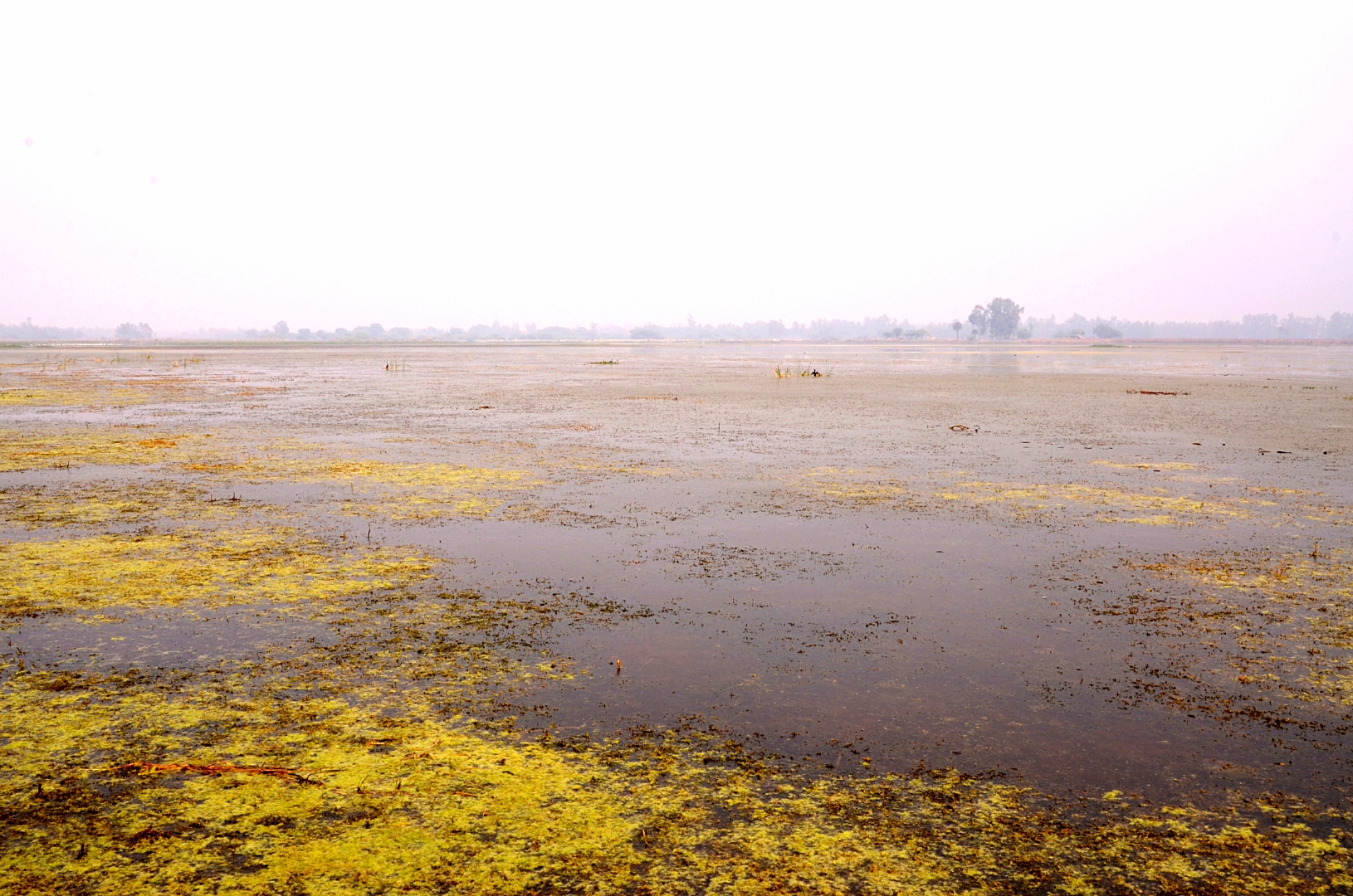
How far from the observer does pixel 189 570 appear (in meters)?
7.64

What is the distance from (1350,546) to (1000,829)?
23.8 ft

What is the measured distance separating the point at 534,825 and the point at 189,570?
532 cm

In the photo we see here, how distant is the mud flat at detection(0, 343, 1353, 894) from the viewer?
355cm

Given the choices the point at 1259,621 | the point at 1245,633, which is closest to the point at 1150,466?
the point at 1259,621

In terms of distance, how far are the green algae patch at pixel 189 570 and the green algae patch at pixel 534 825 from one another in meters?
2.35

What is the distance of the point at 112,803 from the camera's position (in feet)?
12.7

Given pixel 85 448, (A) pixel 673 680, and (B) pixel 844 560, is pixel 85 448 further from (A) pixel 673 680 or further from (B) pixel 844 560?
(A) pixel 673 680

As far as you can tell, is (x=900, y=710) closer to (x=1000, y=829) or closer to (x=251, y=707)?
(x=1000, y=829)

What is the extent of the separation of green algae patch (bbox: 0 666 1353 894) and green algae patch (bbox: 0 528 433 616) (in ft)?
7.70

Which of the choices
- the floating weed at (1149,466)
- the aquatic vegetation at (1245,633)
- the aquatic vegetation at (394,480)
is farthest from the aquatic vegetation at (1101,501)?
the aquatic vegetation at (394,480)

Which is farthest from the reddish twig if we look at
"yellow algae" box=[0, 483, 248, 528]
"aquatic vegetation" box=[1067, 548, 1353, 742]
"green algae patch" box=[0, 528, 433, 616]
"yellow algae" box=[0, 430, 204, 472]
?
"yellow algae" box=[0, 430, 204, 472]

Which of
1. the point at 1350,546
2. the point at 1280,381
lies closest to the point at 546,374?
the point at 1280,381

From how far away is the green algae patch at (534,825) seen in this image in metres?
3.35

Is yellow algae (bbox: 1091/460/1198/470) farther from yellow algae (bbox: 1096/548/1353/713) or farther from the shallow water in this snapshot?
yellow algae (bbox: 1096/548/1353/713)
